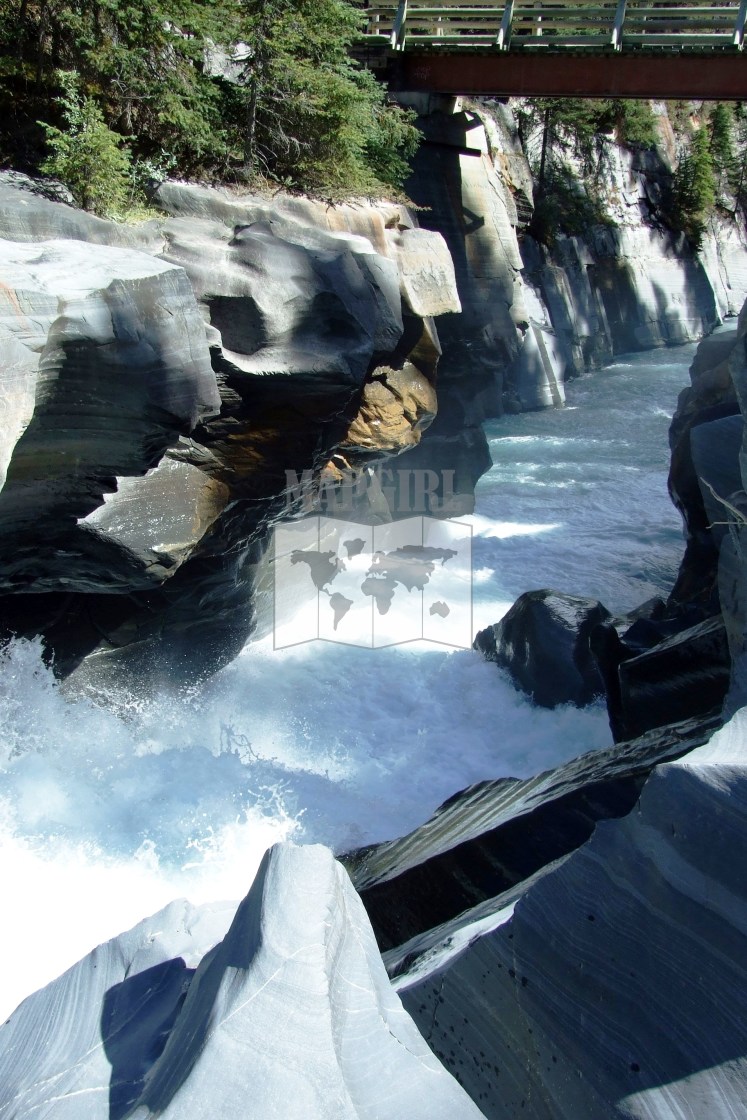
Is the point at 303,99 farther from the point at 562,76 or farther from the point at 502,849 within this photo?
the point at 502,849

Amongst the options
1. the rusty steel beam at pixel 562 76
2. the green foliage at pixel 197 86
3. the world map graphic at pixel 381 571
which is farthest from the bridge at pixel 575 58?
the world map graphic at pixel 381 571

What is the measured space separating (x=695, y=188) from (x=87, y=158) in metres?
26.4

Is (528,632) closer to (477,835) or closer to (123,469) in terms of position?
(477,835)

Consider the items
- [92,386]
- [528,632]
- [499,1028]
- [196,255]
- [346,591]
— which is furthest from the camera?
[346,591]

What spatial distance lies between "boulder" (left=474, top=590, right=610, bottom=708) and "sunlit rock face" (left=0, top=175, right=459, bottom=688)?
2369mm

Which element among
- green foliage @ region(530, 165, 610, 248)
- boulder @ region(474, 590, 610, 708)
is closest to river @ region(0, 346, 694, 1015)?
boulder @ region(474, 590, 610, 708)

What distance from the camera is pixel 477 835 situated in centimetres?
454

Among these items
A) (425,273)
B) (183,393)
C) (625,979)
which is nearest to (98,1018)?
(625,979)

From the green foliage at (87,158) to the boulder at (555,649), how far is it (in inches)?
200

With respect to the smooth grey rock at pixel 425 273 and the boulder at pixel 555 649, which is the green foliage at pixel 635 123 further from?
the boulder at pixel 555 649

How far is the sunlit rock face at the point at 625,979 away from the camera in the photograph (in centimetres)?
233

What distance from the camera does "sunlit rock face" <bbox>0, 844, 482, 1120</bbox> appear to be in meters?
2.07

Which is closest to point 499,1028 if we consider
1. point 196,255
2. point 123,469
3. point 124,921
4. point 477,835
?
point 477,835

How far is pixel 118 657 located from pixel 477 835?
4337mm
